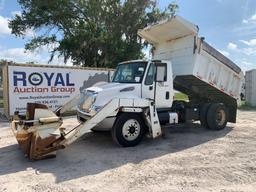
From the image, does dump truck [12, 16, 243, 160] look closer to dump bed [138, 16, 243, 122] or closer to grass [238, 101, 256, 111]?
dump bed [138, 16, 243, 122]

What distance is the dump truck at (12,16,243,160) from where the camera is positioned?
625 cm

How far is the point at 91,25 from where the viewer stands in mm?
25359

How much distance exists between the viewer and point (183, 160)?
20.2ft

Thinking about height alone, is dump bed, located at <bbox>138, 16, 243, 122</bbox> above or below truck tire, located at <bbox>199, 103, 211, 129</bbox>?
above

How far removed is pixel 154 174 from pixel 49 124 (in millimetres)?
2501

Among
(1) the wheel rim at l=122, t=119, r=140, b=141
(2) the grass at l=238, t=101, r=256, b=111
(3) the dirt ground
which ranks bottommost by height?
(3) the dirt ground

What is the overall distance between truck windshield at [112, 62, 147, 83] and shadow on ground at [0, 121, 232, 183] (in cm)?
175

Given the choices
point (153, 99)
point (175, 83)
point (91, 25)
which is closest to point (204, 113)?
point (175, 83)

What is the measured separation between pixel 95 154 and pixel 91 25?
20.3 m

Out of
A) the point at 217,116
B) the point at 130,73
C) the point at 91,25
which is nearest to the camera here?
the point at 130,73

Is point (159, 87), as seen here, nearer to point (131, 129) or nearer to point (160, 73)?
point (160, 73)

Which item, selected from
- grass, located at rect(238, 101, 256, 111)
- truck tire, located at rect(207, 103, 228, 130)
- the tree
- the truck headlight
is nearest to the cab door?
the truck headlight

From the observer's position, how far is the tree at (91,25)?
25.4 metres

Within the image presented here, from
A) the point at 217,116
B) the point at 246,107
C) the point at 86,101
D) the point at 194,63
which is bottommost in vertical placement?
the point at 246,107
